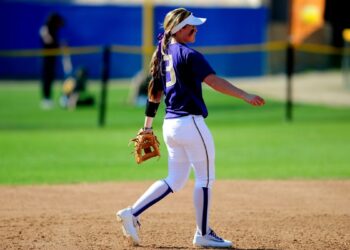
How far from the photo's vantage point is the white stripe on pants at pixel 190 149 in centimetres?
691

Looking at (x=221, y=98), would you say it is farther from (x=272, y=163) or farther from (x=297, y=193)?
(x=297, y=193)

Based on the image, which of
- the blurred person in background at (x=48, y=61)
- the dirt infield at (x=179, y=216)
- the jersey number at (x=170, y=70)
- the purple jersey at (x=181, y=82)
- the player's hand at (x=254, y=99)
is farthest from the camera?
the blurred person in background at (x=48, y=61)

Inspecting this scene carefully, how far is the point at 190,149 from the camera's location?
696 cm

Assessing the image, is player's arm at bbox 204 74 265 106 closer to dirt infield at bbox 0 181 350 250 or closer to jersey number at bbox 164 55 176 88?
jersey number at bbox 164 55 176 88

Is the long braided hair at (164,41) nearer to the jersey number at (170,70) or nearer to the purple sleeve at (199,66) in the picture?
the jersey number at (170,70)

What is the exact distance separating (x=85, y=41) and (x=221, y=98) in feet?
32.6

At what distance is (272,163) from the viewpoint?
1291 cm

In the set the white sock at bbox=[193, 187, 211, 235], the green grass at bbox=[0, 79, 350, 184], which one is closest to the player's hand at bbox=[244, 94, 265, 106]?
the white sock at bbox=[193, 187, 211, 235]

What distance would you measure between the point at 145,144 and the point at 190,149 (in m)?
0.61

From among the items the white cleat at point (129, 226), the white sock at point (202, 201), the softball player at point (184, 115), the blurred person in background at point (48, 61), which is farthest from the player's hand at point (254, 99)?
the blurred person in background at point (48, 61)

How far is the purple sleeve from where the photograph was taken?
6.72 metres

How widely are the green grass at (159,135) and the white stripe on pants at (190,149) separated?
4.34m

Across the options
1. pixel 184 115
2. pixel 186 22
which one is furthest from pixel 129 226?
pixel 186 22

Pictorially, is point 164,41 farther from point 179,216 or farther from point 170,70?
point 179,216
